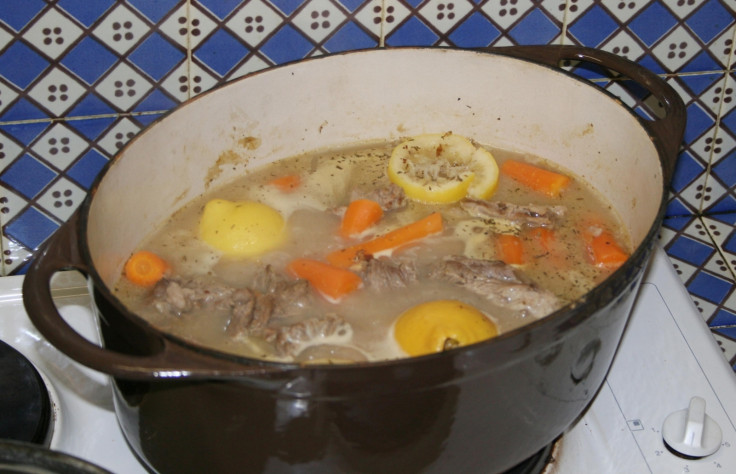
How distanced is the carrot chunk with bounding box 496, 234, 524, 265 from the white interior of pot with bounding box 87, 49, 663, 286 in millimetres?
201

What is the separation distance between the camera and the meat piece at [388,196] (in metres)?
1.59

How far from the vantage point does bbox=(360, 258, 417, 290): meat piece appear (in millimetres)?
1407

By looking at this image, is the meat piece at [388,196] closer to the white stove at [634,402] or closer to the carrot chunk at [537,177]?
the carrot chunk at [537,177]

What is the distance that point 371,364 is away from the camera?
3.06 feet

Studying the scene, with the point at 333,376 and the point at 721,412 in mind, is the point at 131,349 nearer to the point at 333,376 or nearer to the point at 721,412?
the point at 333,376

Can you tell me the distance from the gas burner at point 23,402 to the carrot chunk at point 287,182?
538 mm

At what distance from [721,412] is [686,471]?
13 cm

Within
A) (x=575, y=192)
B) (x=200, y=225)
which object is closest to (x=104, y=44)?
(x=200, y=225)

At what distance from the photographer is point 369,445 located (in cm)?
103

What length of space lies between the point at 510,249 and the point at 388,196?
0.24 m

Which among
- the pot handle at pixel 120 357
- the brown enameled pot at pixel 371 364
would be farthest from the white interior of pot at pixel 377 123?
the pot handle at pixel 120 357

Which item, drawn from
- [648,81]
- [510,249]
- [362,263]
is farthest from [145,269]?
[648,81]

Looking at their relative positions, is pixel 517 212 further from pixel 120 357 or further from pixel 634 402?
pixel 120 357

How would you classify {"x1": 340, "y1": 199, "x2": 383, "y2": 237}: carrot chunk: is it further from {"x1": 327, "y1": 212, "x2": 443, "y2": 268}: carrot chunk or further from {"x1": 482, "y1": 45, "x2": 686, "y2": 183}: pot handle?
{"x1": 482, "y1": 45, "x2": 686, "y2": 183}: pot handle
